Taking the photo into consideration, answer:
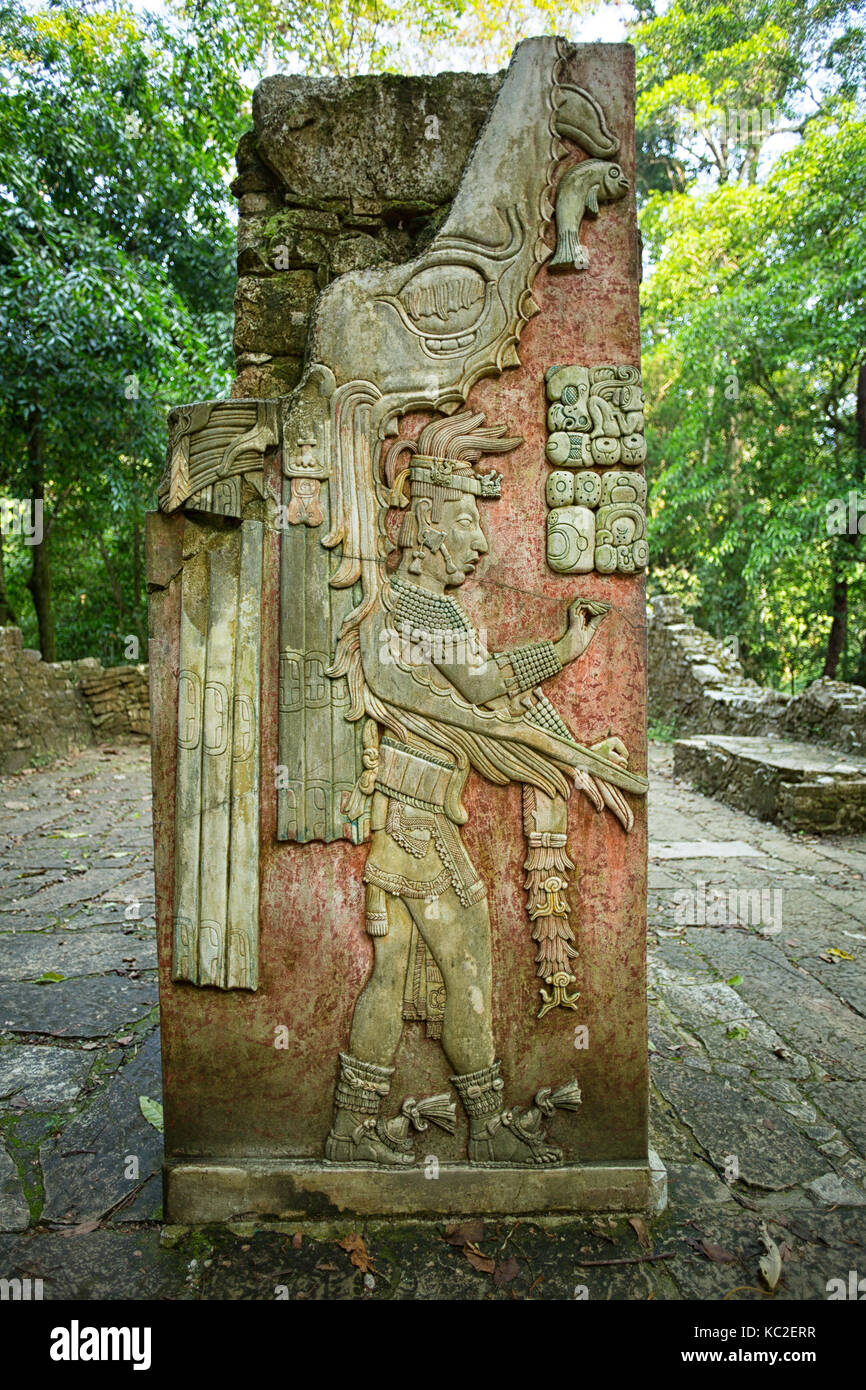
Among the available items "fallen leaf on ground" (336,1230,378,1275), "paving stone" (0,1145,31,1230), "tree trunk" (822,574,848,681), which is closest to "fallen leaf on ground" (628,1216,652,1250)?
"fallen leaf on ground" (336,1230,378,1275)

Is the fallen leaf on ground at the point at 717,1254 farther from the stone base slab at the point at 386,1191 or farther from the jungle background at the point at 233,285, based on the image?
the jungle background at the point at 233,285

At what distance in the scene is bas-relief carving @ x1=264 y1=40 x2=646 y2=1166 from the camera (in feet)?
7.30

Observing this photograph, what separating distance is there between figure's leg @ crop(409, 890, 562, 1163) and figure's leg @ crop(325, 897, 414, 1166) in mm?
102

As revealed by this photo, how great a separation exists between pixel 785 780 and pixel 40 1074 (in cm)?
618

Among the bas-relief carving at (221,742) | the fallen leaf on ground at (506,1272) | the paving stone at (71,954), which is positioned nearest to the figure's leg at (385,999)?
the bas-relief carving at (221,742)

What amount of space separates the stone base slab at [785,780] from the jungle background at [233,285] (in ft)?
9.94

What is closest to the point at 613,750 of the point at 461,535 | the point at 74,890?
the point at 461,535

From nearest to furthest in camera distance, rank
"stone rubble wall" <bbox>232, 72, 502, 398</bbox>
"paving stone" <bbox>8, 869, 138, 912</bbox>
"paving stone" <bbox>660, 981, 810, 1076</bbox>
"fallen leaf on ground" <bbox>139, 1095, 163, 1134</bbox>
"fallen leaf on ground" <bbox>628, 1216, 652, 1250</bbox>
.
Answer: "fallen leaf on ground" <bbox>628, 1216, 652, 1250</bbox> → "stone rubble wall" <bbox>232, 72, 502, 398</bbox> → "fallen leaf on ground" <bbox>139, 1095, 163, 1134</bbox> → "paving stone" <bbox>660, 981, 810, 1076</bbox> → "paving stone" <bbox>8, 869, 138, 912</bbox>

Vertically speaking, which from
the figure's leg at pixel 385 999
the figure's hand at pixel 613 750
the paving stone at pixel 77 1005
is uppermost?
the figure's hand at pixel 613 750

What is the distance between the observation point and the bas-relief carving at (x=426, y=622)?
2225 millimetres

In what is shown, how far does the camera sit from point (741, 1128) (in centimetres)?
268

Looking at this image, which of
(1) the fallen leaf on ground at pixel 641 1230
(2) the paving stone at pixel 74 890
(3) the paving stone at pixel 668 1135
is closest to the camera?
(1) the fallen leaf on ground at pixel 641 1230

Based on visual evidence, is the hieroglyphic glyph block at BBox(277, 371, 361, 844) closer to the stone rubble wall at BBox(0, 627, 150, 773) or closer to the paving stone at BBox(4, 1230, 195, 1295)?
the paving stone at BBox(4, 1230, 195, 1295)
